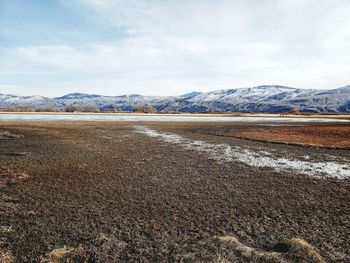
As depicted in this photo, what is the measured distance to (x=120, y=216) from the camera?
39.9 feet

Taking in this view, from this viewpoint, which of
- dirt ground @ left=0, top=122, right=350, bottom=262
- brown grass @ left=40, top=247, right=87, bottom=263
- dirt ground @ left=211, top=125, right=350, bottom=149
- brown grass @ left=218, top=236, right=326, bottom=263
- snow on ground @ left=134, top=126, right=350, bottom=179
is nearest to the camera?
brown grass @ left=40, top=247, right=87, bottom=263

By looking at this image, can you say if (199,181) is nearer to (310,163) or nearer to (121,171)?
(121,171)

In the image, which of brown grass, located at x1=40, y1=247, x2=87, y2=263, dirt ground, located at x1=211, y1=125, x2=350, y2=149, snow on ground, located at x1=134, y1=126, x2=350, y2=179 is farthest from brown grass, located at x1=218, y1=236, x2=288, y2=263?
dirt ground, located at x1=211, y1=125, x2=350, y2=149

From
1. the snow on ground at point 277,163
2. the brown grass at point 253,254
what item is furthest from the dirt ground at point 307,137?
the brown grass at point 253,254

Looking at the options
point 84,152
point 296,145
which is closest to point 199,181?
point 84,152

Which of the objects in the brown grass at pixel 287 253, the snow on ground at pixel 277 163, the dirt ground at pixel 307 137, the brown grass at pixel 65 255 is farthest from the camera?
the dirt ground at pixel 307 137

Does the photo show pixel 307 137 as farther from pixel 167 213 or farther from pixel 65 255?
pixel 65 255

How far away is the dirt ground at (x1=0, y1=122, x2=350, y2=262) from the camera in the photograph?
9.24 meters

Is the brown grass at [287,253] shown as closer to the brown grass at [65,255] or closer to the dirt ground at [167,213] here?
the dirt ground at [167,213]

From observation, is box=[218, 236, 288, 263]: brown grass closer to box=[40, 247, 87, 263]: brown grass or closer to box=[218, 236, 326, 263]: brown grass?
box=[218, 236, 326, 263]: brown grass

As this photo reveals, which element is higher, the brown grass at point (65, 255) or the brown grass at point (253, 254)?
the brown grass at point (65, 255)

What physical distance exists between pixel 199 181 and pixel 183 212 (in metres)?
5.46

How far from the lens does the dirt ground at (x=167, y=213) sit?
30.3 ft

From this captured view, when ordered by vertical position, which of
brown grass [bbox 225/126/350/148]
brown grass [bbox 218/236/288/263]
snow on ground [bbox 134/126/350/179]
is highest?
brown grass [bbox 218/236/288/263]
